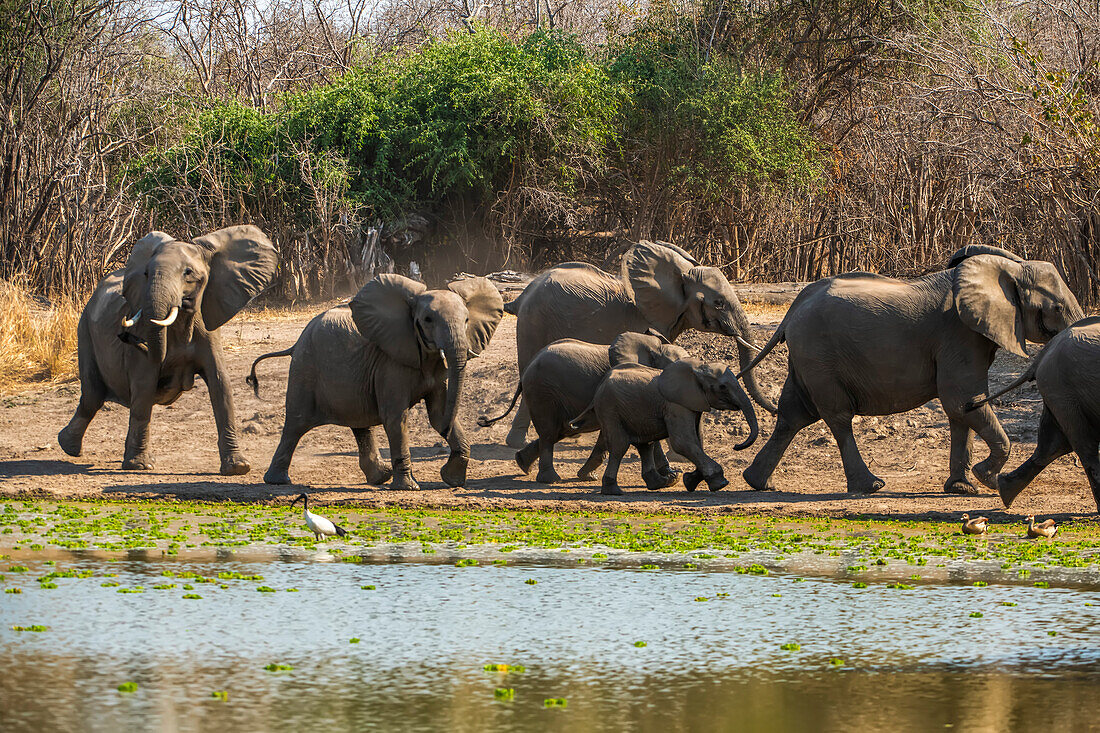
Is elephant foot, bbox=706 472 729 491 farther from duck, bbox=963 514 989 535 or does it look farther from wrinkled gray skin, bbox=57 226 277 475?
wrinkled gray skin, bbox=57 226 277 475

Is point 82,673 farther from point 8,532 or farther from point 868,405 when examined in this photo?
point 868,405

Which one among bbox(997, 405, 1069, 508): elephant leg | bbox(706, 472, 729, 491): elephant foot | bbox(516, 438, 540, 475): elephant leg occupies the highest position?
A: bbox(997, 405, 1069, 508): elephant leg

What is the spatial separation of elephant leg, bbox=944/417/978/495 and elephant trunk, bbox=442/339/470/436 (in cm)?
407

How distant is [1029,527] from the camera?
980cm

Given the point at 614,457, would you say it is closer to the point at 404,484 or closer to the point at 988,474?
the point at 404,484

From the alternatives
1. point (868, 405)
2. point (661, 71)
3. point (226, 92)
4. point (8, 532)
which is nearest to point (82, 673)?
point (8, 532)

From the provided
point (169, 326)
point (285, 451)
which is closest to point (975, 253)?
point (285, 451)

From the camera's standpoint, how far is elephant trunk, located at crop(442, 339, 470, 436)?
39.1 feet

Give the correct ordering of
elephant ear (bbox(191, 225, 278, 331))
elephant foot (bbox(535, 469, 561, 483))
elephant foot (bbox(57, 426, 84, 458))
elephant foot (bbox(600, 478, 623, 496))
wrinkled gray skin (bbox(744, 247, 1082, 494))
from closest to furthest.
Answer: wrinkled gray skin (bbox(744, 247, 1082, 494))
elephant foot (bbox(600, 478, 623, 496))
elephant foot (bbox(535, 469, 561, 483))
elephant ear (bbox(191, 225, 278, 331))
elephant foot (bbox(57, 426, 84, 458))

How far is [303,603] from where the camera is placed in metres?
7.52

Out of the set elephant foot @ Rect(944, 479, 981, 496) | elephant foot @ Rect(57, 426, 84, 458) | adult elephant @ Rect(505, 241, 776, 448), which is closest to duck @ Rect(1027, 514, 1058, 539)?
elephant foot @ Rect(944, 479, 981, 496)

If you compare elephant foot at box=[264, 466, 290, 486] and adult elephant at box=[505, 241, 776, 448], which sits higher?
adult elephant at box=[505, 241, 776, 448]

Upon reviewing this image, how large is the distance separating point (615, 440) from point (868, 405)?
7.26ft

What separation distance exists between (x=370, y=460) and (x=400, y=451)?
0.81 meters
